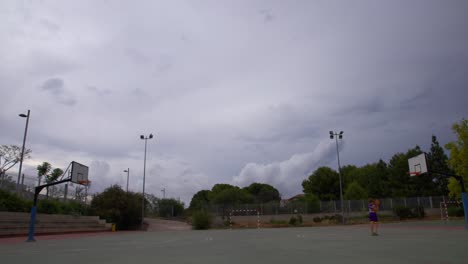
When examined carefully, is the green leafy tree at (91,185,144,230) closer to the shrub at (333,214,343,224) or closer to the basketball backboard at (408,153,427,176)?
the shrub at (333,214,343,224)

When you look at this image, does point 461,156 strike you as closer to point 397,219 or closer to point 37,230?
point 397,219

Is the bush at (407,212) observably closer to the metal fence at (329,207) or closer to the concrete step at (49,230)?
the metal fence at (329,207)

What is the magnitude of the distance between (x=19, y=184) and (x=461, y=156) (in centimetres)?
3631

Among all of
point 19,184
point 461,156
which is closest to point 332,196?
point 461,156

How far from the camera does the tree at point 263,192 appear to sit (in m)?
94.9

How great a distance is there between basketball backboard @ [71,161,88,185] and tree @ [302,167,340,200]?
5470cm

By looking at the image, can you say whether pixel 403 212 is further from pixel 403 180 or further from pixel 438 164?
pixel 438 164

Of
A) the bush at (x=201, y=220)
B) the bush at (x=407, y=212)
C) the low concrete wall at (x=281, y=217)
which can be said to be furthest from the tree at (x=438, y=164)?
the bush at (x=201, y=220)

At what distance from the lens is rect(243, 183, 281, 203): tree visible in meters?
94.9

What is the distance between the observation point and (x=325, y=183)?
232 feet

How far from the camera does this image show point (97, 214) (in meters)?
33.8

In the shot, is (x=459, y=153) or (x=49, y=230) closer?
(x=49, y=230)

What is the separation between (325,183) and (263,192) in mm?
29809

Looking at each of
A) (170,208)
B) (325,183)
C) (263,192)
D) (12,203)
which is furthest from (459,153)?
(263,192)
